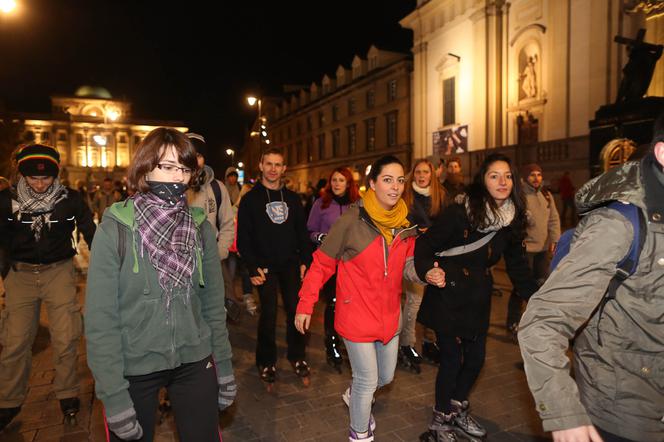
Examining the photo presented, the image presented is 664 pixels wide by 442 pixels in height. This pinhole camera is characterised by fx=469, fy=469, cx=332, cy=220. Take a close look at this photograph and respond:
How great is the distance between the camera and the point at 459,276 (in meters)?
3.58

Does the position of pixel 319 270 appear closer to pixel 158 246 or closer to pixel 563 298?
pixel 158 246

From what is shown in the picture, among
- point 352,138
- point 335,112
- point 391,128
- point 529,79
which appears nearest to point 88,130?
point 335,112

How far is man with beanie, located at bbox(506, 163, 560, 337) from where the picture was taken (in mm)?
6418

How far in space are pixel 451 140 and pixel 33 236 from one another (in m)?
28.2

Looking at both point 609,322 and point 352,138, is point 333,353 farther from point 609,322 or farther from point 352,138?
point 352,138

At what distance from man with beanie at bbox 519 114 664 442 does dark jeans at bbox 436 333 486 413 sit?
6.06 ft

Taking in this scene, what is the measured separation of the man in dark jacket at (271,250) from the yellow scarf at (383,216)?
1655mm

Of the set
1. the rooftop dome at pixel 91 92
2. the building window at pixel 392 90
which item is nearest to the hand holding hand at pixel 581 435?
the building window at pixel 392 90

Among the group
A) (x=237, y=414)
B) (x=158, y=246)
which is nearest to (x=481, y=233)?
(x=158, y=246)

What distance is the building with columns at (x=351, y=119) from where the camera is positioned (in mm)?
37375

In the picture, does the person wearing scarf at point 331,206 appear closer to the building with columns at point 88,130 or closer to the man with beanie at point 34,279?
the man with beanie at point 34,279

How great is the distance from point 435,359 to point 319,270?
267 cm

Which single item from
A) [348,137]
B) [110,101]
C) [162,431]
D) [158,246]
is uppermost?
[110,101]

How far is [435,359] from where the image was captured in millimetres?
5414
